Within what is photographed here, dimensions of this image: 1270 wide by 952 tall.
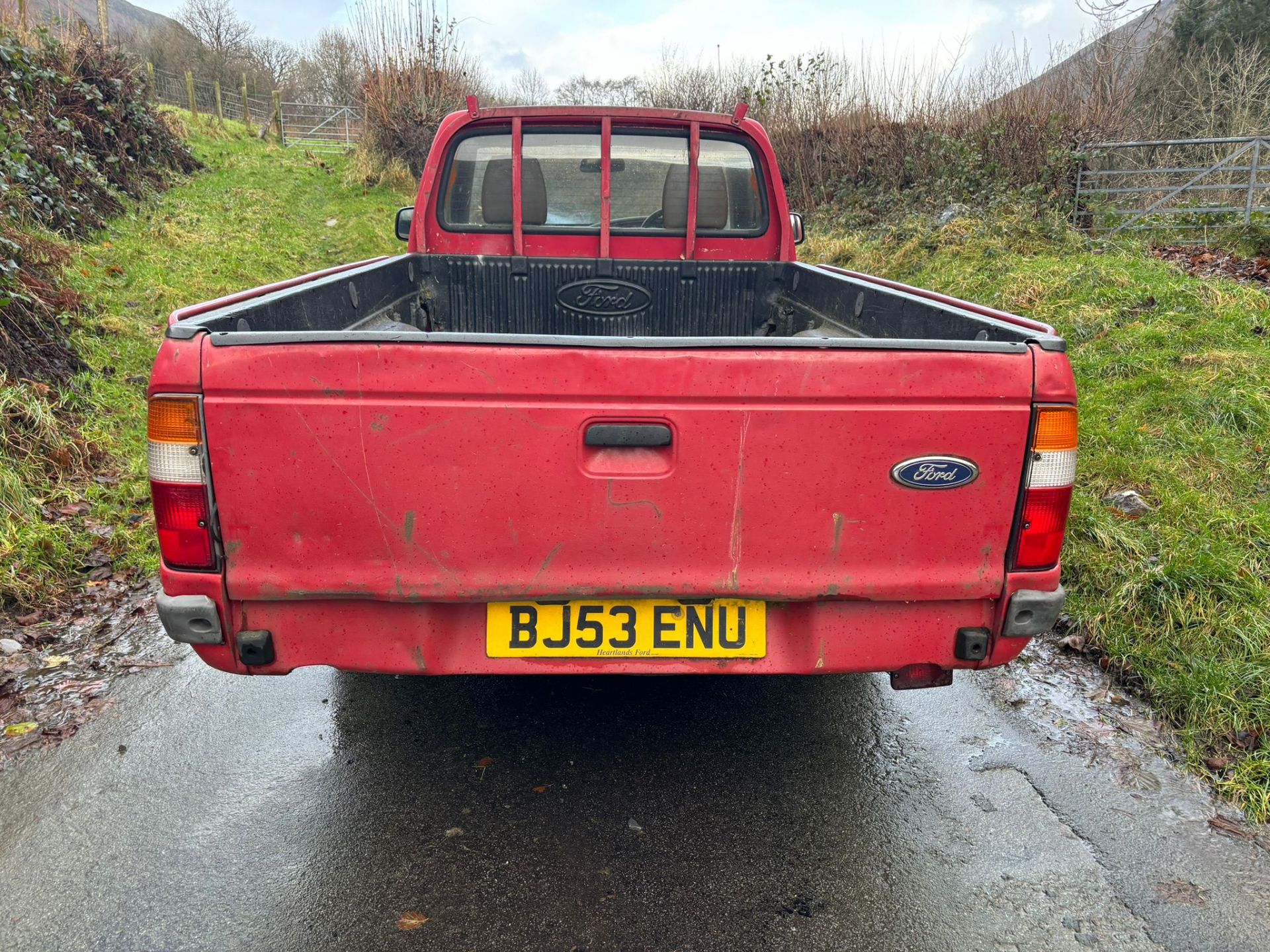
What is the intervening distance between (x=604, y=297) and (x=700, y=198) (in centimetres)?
75

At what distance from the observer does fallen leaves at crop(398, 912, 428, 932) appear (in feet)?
6.66

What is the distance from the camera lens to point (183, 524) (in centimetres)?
200

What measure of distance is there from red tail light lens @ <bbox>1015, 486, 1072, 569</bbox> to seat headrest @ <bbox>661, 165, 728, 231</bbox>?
2872 millimetres

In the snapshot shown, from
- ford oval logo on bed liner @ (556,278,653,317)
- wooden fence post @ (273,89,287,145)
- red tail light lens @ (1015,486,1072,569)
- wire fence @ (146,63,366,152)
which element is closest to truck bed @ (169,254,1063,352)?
ford oval logo on bed liner @ (556,278,653,317)

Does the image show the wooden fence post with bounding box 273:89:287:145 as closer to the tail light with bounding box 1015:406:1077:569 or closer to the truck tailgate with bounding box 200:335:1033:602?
the truck tailgate with bounding box 200:335:1033:602

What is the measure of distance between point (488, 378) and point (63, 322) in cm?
581

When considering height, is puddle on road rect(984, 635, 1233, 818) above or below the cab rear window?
below

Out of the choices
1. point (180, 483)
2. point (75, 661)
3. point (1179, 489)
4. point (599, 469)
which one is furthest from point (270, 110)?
point (599, 469)

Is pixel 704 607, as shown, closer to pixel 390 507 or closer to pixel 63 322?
pixel 390 507

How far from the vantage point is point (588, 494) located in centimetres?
199

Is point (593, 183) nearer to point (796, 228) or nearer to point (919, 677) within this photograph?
point (796, 228)

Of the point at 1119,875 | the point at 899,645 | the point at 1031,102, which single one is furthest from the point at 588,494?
the point at 1031,102

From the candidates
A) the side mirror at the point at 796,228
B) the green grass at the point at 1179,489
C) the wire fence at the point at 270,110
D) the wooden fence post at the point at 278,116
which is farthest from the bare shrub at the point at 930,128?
the wooden fence post at the point at 278,116

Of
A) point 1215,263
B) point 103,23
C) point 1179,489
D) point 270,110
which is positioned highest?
point 103,23
